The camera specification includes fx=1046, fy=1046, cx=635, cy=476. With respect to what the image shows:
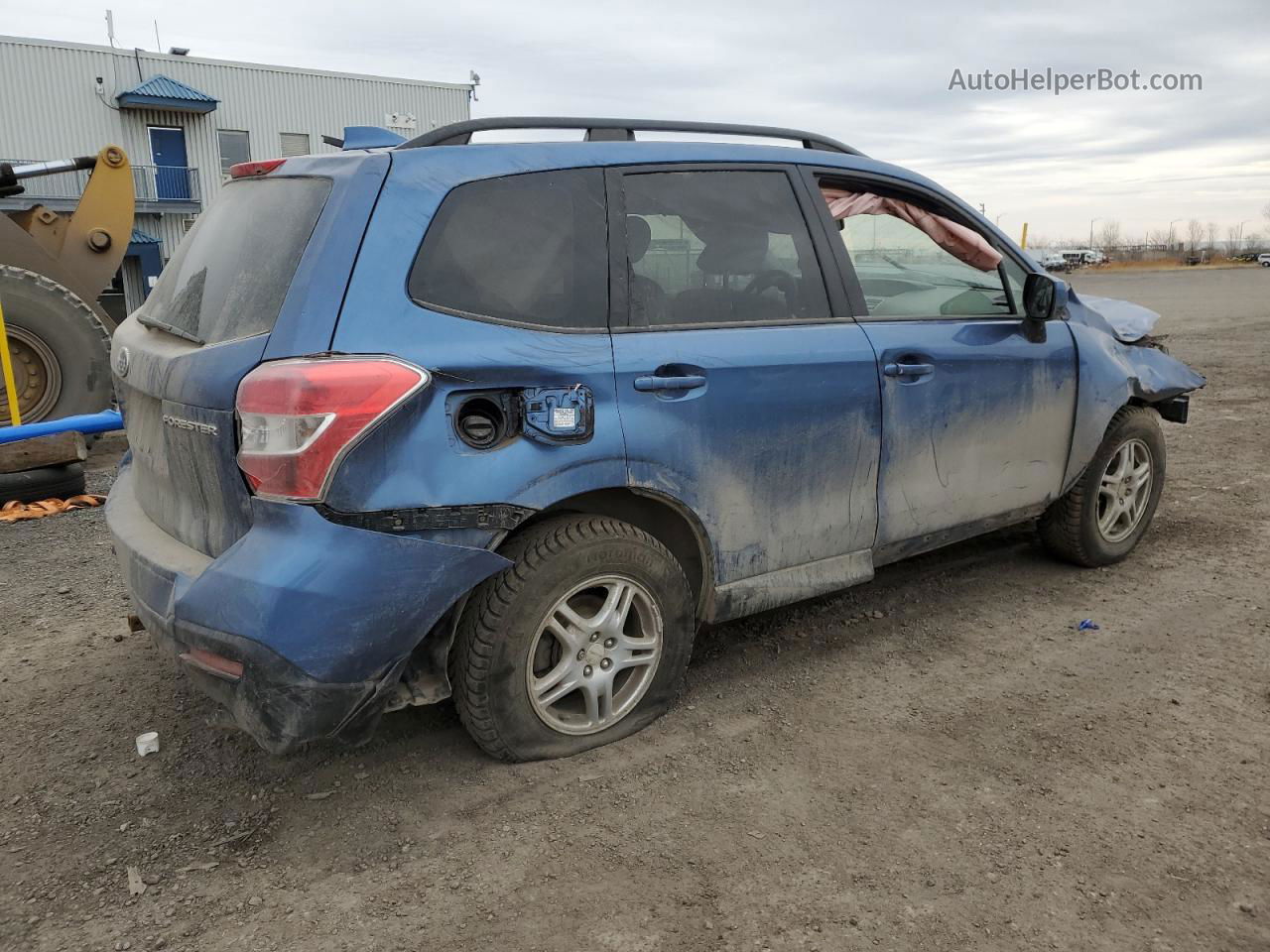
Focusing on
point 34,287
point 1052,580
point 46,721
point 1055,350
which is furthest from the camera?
point 34,287

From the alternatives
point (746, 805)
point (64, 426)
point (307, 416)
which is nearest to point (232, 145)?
point (64, 426)

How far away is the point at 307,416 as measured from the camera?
8.39 ft

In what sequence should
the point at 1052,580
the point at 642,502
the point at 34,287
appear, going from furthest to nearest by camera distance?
the point at 34,287 < the point at 1052,580 < the point at 642,502

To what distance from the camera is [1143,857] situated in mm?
2656

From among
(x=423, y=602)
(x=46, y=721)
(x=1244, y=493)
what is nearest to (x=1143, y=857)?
(x=423, y=602)

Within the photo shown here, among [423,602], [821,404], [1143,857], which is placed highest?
[821,404]

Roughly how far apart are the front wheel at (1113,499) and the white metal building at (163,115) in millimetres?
29910

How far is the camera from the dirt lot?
2.46 m

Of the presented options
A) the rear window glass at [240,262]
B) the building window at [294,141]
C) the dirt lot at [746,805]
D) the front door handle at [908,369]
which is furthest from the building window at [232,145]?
the front door handle at [908,369]

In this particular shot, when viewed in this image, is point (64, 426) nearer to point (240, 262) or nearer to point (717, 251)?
point (240, 262)

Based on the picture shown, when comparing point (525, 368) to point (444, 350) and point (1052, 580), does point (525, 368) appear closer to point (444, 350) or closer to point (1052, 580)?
point (444, 350)

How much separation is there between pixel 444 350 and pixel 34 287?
6.72 m

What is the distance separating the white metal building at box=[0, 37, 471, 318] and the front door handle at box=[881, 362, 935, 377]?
30.1 meters

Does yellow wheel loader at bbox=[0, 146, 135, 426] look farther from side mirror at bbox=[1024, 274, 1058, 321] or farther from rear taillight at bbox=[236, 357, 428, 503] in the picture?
side mirror at bbox=[1024, 274, 1058, 321]
